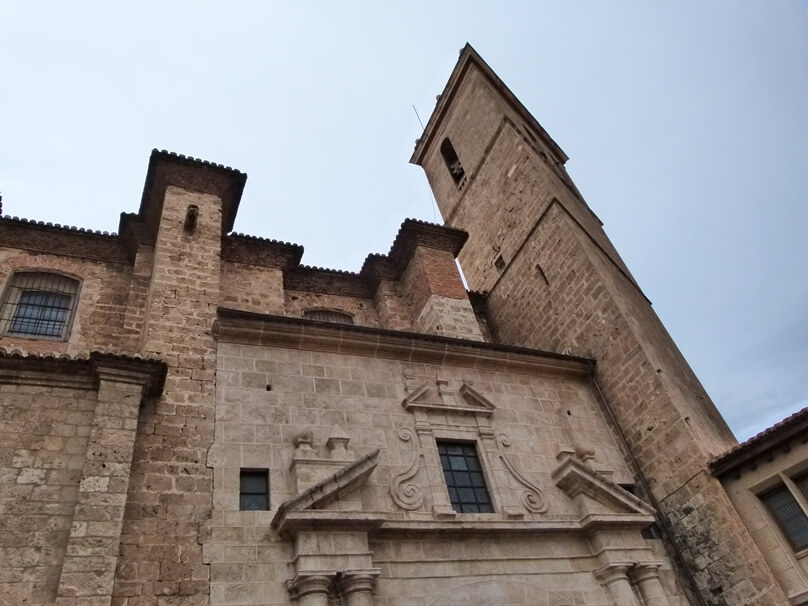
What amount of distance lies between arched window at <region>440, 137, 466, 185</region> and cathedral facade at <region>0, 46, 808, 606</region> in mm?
6493

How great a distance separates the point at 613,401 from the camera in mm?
10836

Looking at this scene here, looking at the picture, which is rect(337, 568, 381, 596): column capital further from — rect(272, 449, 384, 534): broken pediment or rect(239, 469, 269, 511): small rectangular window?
rect(239, 469, 269, 511): small rectangular window

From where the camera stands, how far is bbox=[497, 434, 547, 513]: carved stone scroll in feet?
28.1

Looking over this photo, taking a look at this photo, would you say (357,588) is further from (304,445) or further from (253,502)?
(304,445)

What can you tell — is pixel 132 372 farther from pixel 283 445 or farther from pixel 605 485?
pixel 605 485

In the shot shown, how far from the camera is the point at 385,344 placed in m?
9.41

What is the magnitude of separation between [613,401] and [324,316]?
6.28 metres

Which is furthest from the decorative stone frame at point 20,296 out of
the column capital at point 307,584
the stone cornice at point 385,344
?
the column capital at point 307,584

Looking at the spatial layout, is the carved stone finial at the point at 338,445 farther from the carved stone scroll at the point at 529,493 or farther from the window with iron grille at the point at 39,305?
the window with iron grille at the point at 39,305

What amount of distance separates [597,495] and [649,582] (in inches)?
51.9

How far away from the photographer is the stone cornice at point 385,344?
8.51 metres

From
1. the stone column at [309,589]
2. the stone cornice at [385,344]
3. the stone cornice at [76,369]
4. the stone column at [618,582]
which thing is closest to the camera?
the stone column at [309,589]

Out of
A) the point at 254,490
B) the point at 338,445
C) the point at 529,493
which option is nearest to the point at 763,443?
the point at 529,493

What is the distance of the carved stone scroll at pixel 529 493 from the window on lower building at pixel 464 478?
17.1 inches
